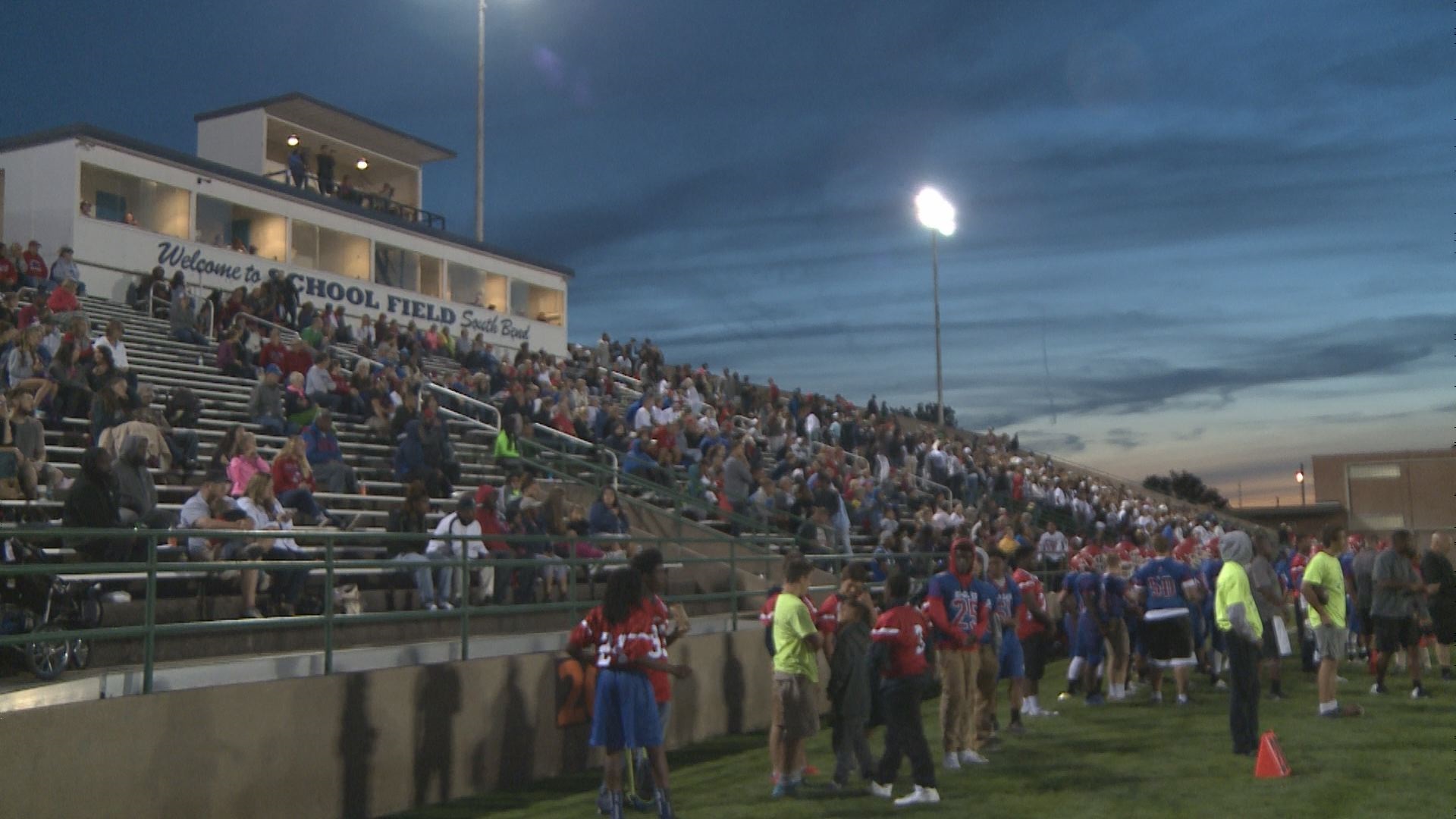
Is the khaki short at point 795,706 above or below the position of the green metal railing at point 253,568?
below

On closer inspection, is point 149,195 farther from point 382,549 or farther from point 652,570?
point 652,570

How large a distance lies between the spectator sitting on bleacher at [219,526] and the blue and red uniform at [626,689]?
3.26m

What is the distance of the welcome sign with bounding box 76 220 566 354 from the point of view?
26391 millimetres

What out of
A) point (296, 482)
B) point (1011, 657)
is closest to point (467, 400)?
point (296, 482)

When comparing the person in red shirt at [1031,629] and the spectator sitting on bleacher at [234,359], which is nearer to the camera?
the person in red shirt at [1031,629]

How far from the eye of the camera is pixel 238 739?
342 inches

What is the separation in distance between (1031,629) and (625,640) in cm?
676

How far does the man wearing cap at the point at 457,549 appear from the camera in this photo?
40.0 feet

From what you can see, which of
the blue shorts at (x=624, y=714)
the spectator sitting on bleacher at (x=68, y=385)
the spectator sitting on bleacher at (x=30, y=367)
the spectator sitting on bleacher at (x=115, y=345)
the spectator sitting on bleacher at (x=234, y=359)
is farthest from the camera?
the spectator sitting on bleacher at (x=234, y=359)

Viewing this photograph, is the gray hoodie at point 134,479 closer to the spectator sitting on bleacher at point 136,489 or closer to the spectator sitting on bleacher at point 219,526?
the spectator sitting on bleacher at point 136,489

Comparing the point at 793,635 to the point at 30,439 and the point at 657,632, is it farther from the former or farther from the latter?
the point at 30,439

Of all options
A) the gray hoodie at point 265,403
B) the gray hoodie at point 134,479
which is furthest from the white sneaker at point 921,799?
the gray hoodie at point 265,403

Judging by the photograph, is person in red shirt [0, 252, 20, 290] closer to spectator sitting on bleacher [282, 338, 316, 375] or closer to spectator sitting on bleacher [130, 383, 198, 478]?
spectator sitting on bleacher [282, 338, 316, 375]

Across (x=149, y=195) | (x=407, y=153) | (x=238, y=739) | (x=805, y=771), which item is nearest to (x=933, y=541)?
(x=805, y=771)
